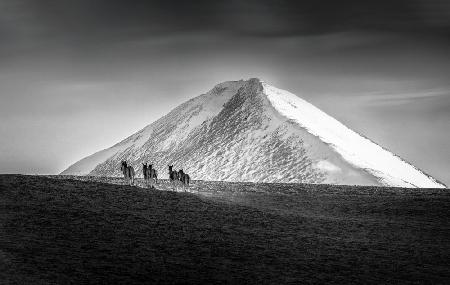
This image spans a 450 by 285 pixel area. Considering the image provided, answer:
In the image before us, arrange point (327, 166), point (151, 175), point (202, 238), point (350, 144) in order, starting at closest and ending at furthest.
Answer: point (202, 238) < point (151, 175) < point (327, 166) < point (350, 144)

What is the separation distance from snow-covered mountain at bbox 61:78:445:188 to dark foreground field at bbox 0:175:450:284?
49699 millimetres

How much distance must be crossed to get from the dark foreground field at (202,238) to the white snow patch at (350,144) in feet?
169

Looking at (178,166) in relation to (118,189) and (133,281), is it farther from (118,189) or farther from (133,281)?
(133,281)

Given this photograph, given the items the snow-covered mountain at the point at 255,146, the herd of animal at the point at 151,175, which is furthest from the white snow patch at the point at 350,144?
the herd of animal at the point at 151,175

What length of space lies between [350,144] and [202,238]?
82.6 metres

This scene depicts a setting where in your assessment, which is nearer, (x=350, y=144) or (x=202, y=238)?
(x=202, y=238)

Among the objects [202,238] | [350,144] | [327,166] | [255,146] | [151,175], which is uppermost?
[350,144]

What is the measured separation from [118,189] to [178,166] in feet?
232

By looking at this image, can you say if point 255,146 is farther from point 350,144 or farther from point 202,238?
point 202,238

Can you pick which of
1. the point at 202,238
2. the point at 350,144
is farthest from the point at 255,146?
the point at 202,238

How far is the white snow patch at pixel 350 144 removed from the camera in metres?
96.2

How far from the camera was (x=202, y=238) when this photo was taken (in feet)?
103

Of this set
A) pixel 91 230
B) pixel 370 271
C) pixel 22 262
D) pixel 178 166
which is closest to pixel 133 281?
pixel 22 262

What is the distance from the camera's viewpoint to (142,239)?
30.2m
